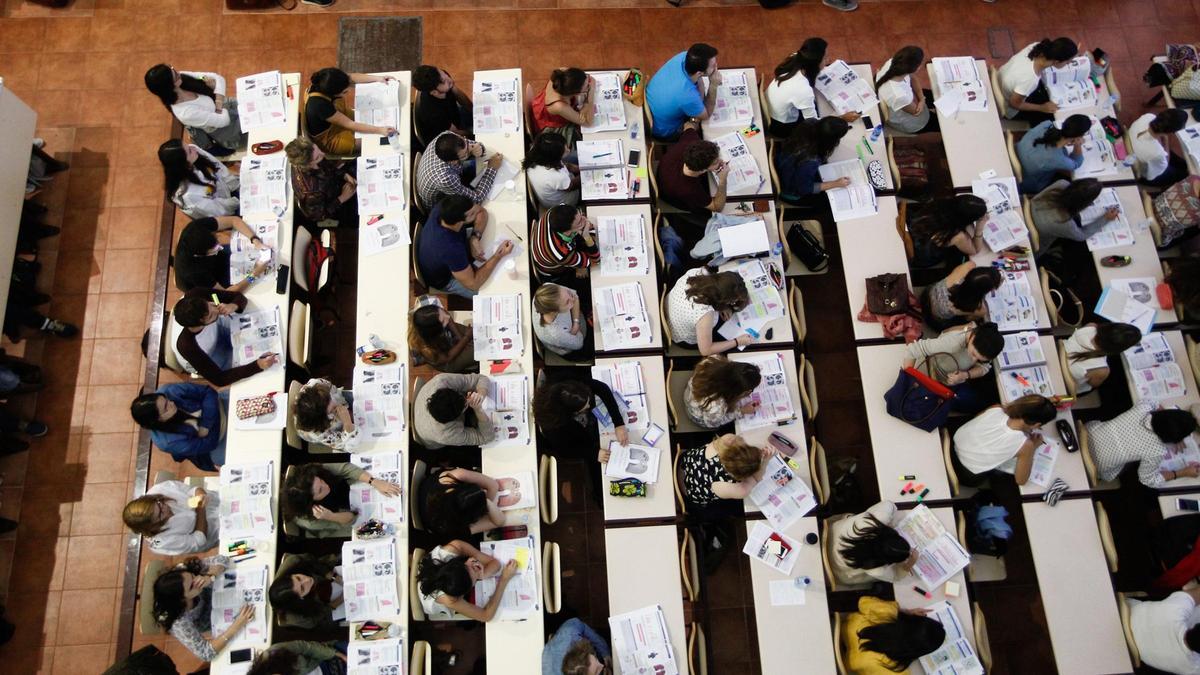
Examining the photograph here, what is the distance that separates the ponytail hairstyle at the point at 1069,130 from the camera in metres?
5.15

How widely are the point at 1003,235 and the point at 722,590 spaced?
3.41 m

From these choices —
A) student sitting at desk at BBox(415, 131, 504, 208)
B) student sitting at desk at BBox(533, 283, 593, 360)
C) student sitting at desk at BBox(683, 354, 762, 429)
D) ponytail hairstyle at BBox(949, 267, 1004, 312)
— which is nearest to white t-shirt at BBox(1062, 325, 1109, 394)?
ponytail hairstyle at BBox(949, 267, 1004, 312)

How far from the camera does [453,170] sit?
5.15m

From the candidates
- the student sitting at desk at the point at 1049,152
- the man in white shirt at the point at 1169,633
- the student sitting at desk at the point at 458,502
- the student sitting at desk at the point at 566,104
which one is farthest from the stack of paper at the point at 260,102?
the man in white shirt at the point at 1169,633

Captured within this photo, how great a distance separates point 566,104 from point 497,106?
1.97ft

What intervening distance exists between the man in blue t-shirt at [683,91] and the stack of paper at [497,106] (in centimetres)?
108

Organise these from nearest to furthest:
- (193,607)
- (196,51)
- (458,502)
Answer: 1. (458,502)
2. (193,607)
3. (196,51)

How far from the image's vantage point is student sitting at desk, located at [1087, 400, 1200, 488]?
4465mm

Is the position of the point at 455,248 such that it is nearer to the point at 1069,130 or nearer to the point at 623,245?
the point at 623,245

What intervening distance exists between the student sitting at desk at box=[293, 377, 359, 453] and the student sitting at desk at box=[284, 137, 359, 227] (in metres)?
1.54

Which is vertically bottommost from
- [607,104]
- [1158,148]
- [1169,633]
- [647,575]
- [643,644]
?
[1169,633]

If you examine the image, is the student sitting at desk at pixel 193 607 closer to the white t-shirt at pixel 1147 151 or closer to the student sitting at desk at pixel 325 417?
the student sitting at desk at pixel 325 417

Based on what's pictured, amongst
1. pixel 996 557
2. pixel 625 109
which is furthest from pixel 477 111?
pixel 996 557

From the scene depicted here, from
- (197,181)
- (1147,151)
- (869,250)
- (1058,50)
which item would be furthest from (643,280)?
(1147,151)
